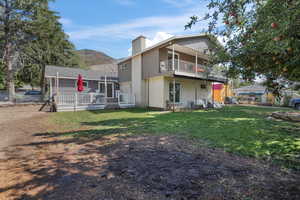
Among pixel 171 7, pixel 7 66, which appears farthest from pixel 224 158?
pixel 7 66

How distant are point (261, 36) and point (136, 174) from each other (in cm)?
319

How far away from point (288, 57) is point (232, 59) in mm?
1415

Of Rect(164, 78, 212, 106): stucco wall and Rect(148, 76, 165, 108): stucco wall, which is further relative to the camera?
Rect(164, 78, 212, 106): stucco wall

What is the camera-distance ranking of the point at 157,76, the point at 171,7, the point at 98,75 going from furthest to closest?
the point at 98,75 < the point at 157,76 < the point at 171,7

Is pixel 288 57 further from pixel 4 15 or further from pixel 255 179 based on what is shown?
pixel 4 15

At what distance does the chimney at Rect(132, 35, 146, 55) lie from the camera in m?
14.1

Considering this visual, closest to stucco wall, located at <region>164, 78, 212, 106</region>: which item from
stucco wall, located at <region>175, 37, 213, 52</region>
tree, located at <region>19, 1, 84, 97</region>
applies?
stucco wall, located at <region>175, 37, 213, 52</region>

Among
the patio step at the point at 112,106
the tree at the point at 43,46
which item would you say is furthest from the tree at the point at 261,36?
the tree at the point at 43,46

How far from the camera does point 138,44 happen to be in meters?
14.4

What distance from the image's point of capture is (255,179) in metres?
2.48

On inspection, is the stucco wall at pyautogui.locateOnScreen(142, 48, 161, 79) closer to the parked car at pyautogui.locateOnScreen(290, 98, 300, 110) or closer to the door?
the door

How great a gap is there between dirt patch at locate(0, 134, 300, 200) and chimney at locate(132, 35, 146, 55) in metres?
11.9

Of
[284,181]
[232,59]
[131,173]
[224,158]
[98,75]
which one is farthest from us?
[98,75]

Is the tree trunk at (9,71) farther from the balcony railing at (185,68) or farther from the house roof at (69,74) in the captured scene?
the balcony railing at (185,68)
